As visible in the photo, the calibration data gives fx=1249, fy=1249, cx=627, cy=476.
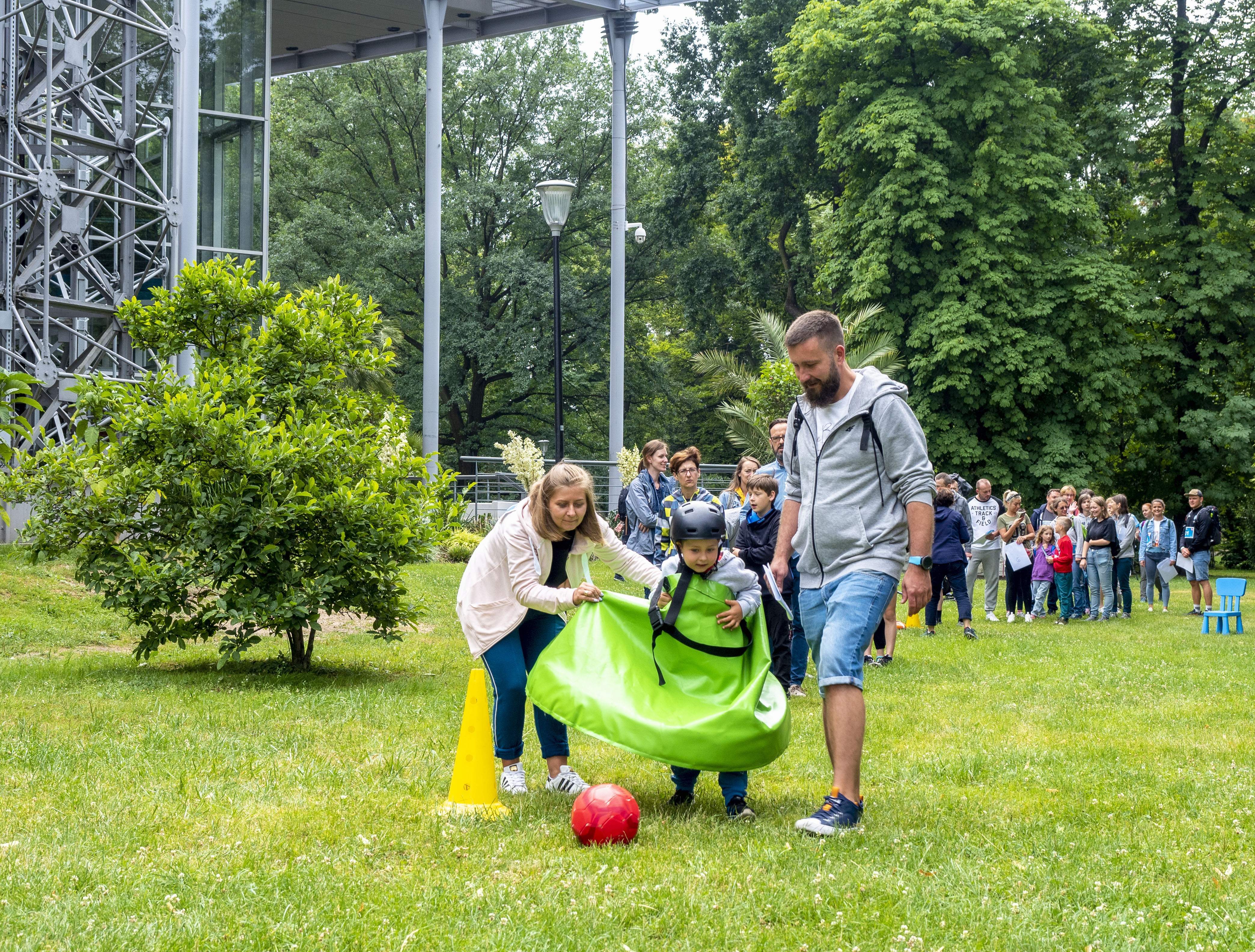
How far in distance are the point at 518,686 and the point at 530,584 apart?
0.56 m

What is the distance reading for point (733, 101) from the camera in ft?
129

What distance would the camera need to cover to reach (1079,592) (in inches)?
→ 787

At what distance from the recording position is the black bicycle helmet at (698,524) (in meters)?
5.73

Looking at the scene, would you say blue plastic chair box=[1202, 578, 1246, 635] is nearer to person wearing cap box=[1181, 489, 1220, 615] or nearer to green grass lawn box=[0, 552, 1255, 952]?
person wearing cap box=[1181, 489, 1220, 615]

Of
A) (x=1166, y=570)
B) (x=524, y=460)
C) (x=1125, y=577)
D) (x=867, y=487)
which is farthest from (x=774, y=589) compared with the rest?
(x=524, y=460)

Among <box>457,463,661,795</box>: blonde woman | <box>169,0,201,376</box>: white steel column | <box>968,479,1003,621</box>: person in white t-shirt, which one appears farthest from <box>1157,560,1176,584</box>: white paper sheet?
<box>457,463,661,795</box>: blonde woman

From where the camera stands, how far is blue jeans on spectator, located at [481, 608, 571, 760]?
248 inches

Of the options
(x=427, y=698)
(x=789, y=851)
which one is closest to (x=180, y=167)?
(x=427, y=698)

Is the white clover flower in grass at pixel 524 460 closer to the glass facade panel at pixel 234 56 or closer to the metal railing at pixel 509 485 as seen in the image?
the metal railing at pixel 509 485

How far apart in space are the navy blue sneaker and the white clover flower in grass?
23.1m

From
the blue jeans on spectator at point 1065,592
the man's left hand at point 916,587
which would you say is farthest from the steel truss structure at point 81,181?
the man's left hand at point 916,587

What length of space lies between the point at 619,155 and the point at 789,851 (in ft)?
99.2

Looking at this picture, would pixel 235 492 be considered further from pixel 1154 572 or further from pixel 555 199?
pixel 1154 572

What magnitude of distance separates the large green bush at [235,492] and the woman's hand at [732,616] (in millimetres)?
5175
